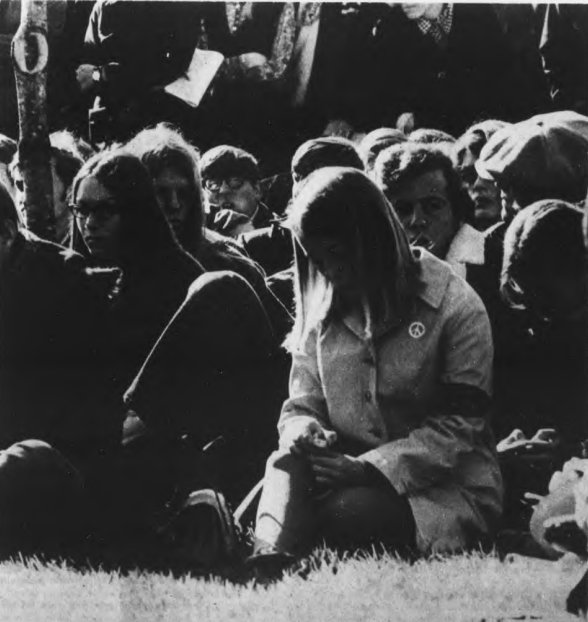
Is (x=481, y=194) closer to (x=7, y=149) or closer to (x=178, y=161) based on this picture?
(x=178, y=161)

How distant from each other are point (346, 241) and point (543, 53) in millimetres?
Result: 1468

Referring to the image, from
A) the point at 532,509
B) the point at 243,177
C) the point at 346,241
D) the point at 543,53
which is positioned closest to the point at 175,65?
the point at 243,177

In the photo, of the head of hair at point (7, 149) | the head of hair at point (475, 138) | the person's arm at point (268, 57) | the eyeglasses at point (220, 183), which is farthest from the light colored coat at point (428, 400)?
the head of hair at point (7, 149)

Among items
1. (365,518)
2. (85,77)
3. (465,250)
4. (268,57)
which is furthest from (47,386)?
(465,250)

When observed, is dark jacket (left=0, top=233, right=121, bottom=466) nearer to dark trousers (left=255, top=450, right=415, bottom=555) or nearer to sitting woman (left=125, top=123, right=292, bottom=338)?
sitting woman (left=125, top=123, right=292, bottom=338)

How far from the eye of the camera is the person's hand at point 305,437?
528cm

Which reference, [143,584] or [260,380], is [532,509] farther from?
A: [143,584]

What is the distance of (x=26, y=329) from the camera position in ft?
18.8

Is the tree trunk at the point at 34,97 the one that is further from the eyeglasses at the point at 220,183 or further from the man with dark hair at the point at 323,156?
the man with dark hair at the point at 323,156

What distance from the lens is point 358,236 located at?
5277mm

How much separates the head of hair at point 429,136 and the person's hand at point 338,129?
0.29 meters

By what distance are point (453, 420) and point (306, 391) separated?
68 cm

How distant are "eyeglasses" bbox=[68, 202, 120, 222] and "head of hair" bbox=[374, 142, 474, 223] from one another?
125 centimetres

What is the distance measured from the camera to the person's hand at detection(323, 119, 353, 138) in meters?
5.68
